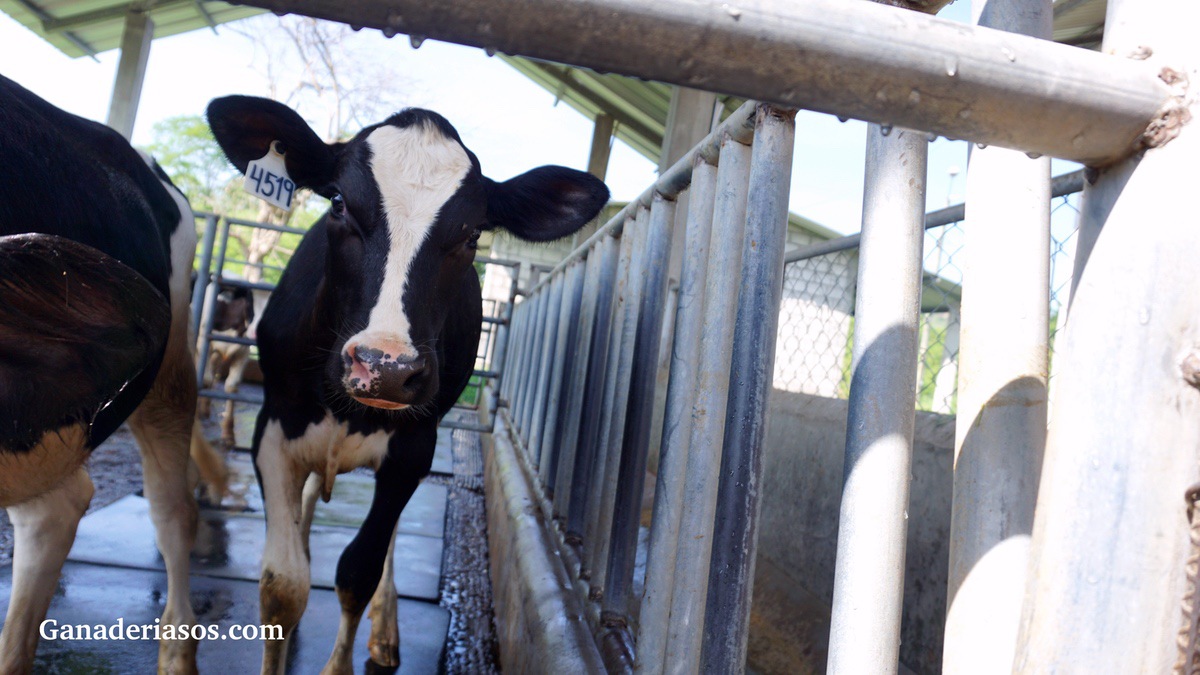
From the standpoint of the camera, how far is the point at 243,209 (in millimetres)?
27078

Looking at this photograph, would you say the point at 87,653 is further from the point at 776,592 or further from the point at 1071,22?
the point at 1071,22

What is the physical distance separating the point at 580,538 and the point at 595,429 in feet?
1.25

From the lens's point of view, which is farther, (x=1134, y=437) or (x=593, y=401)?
(x=593, y=401)

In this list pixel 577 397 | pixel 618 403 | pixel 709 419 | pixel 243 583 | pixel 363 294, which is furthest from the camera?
pixel 243 583

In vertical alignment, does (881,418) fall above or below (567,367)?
below

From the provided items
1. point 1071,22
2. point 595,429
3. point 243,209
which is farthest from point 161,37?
point 595,429

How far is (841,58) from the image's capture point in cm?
70

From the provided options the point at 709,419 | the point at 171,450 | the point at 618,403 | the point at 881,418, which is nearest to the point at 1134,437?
the point at 881,418

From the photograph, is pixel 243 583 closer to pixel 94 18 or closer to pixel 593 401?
pixel 593 401

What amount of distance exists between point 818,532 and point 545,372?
210 centimetres

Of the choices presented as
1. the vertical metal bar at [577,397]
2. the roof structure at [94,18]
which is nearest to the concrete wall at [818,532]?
the vertical metal bar at [577,397]

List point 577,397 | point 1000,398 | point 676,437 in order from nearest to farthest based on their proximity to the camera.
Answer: point 1000,398 → point 676,437 → point 577,397

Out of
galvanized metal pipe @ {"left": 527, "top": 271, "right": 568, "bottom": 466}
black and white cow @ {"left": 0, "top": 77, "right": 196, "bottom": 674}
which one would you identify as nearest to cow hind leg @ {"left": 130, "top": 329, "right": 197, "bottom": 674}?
black and white cow @ {"left": 0, "top": 77, "right": 196, "bottom": 674}

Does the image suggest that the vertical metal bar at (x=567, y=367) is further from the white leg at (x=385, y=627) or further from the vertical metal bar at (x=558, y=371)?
the white leg at (x=385, y=627)
